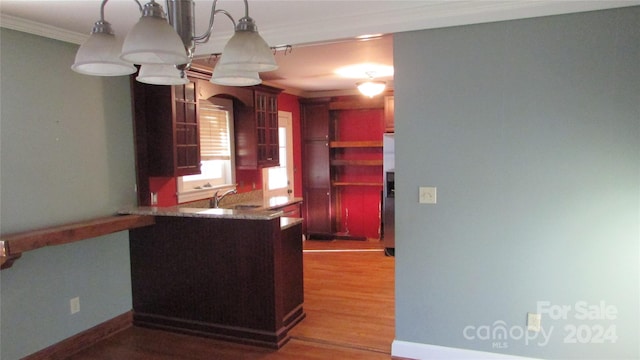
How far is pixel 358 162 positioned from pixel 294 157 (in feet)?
3.41

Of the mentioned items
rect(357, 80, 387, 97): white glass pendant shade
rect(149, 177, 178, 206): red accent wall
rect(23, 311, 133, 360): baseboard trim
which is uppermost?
rect(357, 80, 387, 97): white glass pendant shade

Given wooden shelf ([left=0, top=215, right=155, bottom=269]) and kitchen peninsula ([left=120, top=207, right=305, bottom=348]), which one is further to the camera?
kitchen peninsula ([left=120, top=207, right=305, bottom=348])

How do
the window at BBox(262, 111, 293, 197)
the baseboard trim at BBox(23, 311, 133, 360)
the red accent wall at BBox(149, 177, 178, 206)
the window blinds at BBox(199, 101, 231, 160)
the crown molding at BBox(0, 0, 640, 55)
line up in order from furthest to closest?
the window at BBox(262, 111, 293, 197) < the window blinds at BBox(199, 101, 231, 160) < the red accent wall at BBox(149, 177, 178, 206) < the baseboard trim at BBox(23, 311, 133, 360) < the crown molding at BBox(0, 0, 640, 55)

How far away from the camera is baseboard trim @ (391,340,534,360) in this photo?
283 centimetres

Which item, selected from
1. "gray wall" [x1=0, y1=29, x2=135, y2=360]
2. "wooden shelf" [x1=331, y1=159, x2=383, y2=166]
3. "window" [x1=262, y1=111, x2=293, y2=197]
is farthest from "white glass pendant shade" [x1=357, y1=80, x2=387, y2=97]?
"gray wall" [x1=0, y1=29, x2=135, y2=360]

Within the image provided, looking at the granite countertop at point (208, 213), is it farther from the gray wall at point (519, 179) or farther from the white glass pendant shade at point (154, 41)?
the white glass pendant shade at point (154, 41)

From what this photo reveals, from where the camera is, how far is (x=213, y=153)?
16.0 ft

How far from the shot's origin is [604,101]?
2.50m

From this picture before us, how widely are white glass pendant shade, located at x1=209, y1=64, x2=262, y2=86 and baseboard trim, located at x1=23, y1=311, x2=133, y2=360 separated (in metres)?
2.52

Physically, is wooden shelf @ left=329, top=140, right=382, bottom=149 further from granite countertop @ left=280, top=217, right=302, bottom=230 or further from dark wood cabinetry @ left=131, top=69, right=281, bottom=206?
granite countertop @ left=280, top=217, right=302, bottom=230

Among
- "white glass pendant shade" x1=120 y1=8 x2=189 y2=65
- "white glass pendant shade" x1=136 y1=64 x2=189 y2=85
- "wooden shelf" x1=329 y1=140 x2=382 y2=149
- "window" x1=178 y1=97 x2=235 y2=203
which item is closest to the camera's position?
"white glass pendant shade" x1=120 y1=8 x2=189 y2=65

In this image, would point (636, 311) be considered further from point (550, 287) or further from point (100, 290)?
point (100, 290)

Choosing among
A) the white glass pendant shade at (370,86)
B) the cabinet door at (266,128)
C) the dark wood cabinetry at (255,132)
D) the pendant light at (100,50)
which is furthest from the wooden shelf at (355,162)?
the pendant light at (100,50)

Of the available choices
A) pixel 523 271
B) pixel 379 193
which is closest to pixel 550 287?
pixel 523 271
